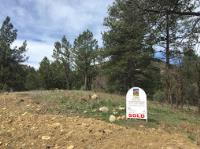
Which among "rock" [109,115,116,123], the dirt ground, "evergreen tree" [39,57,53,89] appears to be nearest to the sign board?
"rock" [109,115,116,123]

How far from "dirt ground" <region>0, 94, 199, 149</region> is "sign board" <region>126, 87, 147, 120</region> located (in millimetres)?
473

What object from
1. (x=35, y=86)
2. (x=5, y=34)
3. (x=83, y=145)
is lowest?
(x=83, y=145)

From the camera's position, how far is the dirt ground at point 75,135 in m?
6.91

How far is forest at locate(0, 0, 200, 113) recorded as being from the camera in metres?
12.5

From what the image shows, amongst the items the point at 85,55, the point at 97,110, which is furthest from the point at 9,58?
the point at 97,110

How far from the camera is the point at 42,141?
7082 millimetres

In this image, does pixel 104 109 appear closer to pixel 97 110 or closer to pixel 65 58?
pixel 97 110

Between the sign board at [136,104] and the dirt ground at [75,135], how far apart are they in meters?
0.47

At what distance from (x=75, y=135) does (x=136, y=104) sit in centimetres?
208

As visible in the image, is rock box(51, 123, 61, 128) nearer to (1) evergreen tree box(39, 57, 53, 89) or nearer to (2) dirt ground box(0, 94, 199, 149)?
(2) dirt ground box(0, 94, 199, 149)

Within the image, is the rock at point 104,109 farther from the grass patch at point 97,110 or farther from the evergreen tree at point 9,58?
the evergreen tree at point 9,58

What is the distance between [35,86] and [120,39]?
67.8 feet

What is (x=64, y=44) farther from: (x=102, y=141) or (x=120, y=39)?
(x=102, y=141)

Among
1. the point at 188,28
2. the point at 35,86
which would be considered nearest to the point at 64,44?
the point at 35,86
